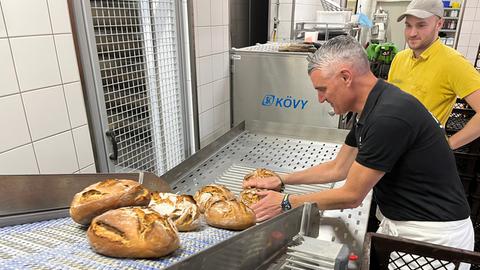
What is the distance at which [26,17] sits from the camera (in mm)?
1266

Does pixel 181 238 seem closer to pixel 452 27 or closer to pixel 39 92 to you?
pixel 39 92

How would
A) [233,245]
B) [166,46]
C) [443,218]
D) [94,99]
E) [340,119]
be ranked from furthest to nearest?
[340,119] → [166,46] → [94,99] → [443,218] → [233,245]

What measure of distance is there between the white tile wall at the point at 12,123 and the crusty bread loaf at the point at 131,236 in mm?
936

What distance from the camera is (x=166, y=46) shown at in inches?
84.5

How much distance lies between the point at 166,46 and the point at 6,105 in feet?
3.64

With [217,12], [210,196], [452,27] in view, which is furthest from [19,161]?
[452,27]

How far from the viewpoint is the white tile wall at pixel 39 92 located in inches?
48.4

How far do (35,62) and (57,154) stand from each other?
409 mm

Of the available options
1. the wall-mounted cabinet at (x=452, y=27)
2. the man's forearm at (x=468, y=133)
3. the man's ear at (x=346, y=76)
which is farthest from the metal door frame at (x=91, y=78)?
the wall-mounted cabinet at (x=452, y=27)

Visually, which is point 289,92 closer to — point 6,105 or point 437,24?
point 437,24

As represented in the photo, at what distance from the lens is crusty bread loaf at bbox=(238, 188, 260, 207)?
3.87 feet

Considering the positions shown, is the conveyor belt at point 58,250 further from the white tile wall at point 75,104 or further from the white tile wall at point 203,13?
the white tile wall at point 203,13

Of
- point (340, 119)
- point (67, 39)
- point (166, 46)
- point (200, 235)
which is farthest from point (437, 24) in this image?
point (67, 39)

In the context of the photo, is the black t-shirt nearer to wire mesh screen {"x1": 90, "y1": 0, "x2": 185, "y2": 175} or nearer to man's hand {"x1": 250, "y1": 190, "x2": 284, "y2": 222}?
man's hand {"x1": 250, "y1": 190, "x2": 284, "y2": 222}
